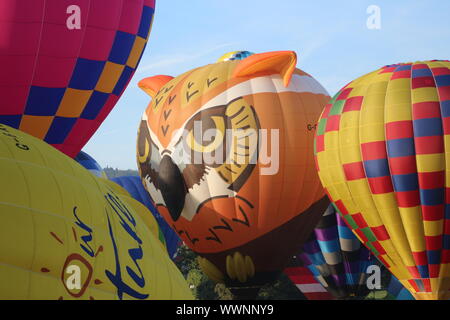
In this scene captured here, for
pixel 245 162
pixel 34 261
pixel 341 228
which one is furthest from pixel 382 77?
pixel 34 261

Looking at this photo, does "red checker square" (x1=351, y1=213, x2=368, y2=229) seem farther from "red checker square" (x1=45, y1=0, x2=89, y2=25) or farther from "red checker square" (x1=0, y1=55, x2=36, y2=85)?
"red checker square" (x1=0, y1=55, x2=36, y2=85)

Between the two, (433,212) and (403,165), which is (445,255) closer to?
(433,212)

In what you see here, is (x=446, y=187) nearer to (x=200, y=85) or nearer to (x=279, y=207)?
(x=279, y=207)

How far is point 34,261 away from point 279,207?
29.3 feet

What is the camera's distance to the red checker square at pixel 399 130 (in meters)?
12.6

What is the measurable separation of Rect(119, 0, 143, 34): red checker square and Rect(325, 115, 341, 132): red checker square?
346cm

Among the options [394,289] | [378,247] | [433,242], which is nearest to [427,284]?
[433,242]

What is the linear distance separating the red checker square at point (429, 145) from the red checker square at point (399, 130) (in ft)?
0.60

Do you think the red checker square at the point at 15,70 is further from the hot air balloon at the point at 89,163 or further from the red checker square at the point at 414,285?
the hot air balloon at the point at 89,163

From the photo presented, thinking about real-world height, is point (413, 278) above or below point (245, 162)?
below

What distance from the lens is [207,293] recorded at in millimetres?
23219

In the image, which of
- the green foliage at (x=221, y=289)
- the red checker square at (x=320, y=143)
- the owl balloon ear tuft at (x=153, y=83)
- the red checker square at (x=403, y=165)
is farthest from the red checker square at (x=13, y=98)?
the green foliage at (x=221, y=289)

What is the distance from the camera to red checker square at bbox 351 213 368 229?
1347 centimetres

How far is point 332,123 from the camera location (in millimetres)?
13367
